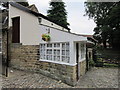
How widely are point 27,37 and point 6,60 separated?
3.74 meters

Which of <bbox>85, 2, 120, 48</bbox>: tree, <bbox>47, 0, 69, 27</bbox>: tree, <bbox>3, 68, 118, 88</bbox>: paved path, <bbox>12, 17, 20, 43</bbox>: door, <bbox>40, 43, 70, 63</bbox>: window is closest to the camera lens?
<bbox>3, 68, 118, 88</bbox>: paved path

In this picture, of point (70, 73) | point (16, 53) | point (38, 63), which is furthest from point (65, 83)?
point (16, 53)

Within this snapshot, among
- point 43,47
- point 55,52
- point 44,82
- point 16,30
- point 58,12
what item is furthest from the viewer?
point 58,12

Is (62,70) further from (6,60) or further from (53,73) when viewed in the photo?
(6,60)

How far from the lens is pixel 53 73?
6.02m

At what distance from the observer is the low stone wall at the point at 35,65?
17.0 ft

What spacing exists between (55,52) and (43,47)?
4.01ft

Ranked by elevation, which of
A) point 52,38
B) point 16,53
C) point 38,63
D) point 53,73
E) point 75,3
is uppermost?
point 75,3

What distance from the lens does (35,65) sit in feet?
23.7

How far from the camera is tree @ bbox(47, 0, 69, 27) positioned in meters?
21.3

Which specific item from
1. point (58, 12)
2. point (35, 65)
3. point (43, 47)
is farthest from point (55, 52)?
point (58, 12)

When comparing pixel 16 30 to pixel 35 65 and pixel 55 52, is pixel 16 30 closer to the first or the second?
pixel 35 65

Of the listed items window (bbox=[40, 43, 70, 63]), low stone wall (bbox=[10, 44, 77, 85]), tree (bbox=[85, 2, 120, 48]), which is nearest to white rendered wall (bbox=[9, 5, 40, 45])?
low stone wall (bbox=[10, 44, 77, 85])

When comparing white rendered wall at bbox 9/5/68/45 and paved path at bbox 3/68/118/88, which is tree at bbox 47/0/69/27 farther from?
paved path at bbox 3/68/118/88
